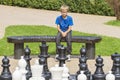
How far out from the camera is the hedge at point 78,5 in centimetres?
2083

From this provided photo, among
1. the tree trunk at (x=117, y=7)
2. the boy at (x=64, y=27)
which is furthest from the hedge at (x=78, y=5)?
the boy at (x=64, y=27)

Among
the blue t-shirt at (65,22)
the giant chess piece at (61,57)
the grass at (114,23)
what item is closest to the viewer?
the giant chess piece at (61,57)

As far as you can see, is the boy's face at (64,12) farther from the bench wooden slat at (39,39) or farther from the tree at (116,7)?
the tree at (116,7)

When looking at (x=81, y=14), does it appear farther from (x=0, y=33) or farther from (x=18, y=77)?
(x=18, y=77)

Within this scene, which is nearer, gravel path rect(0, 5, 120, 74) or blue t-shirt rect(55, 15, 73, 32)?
blue t-shirt rect(55, 15, 73, 32)

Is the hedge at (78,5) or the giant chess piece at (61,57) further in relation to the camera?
the hedge at (78,5)

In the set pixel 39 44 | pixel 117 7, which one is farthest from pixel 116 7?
pixel 39 44

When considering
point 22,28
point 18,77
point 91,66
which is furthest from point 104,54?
point 18,77

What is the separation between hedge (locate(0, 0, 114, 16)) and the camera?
820 inches

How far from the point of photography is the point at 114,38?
44.1 ft

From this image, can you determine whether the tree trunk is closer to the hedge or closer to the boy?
the hedge

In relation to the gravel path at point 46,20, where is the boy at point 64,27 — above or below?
above

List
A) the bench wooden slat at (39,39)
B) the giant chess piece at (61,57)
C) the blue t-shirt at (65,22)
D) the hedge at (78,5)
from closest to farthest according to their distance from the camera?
the giant chess piece at (61,57), the blue t-shirt at (65,22), the bench wooden slat at (39,39), the hedge at (78,5)

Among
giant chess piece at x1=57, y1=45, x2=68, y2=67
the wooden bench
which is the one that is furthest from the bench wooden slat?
giant chess piece at x1=57, y1=45, x2=68, y2=67
